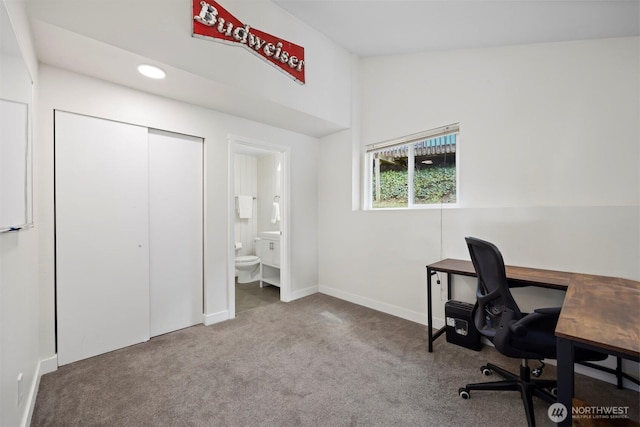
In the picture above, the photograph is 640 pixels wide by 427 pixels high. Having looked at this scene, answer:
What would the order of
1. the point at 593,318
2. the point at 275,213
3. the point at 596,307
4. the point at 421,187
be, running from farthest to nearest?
the point at 275,213 < the point at 421,187 < the point at 596,307 < the point at 593,318

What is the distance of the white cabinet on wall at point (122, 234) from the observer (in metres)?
2.16

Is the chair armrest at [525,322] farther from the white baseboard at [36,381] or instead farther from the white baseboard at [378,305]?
the white baseboard at [36,381]

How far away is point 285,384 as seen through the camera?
75.7 inches

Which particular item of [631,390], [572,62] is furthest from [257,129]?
[631,390]

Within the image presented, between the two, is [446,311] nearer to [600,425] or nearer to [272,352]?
[600,425]

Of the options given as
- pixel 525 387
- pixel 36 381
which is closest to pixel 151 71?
pixel 36 381

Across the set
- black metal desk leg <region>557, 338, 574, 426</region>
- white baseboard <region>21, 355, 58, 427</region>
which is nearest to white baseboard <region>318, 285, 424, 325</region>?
black metal desk leg <region>557, 338, 574, 426</region>

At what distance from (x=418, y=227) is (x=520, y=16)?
194cm

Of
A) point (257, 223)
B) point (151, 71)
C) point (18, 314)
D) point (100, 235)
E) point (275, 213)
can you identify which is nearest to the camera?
point (18, 314)

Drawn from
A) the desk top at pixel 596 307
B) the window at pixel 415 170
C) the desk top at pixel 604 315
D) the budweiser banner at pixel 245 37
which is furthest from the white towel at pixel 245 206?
the desk top at pixel 604 315

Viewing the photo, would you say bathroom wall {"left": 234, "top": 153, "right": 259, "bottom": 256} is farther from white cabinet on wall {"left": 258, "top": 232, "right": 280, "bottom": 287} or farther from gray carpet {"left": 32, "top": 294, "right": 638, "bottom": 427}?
gray carpet {"left": 32, "top": 294, "right": 638, "bottom": 427}

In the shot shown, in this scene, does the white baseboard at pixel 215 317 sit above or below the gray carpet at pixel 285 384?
above

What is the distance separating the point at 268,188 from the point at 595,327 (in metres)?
4.77

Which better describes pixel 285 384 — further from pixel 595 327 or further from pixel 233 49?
pixel 233 49
